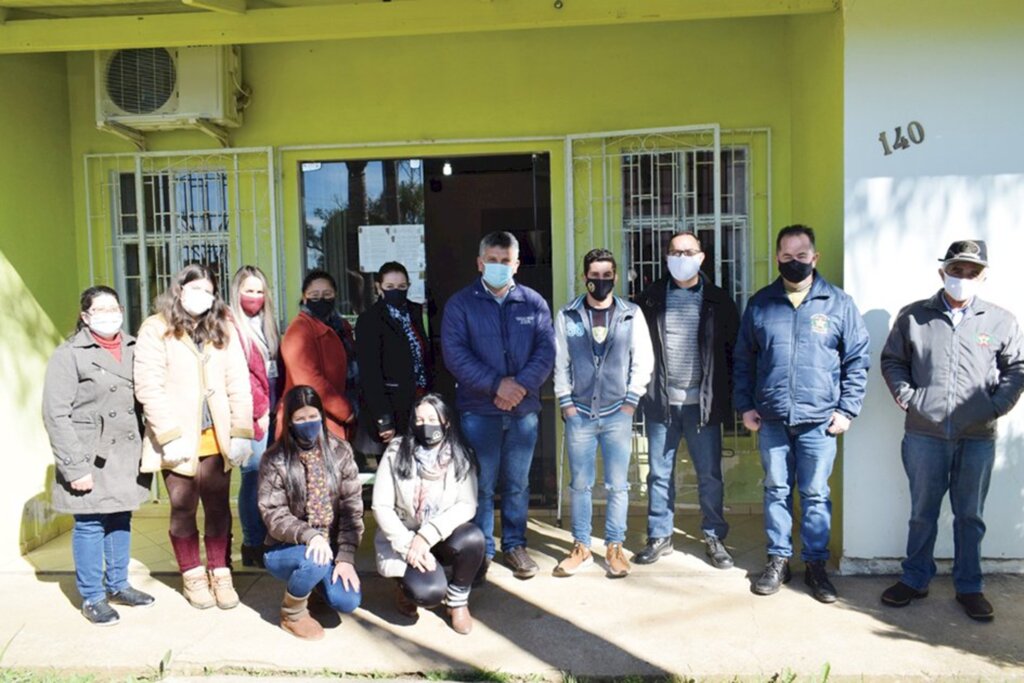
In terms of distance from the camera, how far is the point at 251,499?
5090 mm

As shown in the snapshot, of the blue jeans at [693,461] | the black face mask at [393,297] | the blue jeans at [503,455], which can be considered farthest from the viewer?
the black face mask at [393,297]

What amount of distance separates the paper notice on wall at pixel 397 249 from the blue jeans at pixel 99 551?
2391mm

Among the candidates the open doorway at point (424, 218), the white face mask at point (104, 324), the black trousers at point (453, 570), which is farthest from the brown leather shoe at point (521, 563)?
the white face mask at point (104, 324)

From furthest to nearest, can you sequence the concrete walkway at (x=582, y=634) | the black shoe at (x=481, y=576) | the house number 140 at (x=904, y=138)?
the black shoe at (x=481, y=576) → the house number 140 at (x=904, y=138) → the concrete walkway at (x=582, y=634)

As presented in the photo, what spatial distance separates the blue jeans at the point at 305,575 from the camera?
4172mm

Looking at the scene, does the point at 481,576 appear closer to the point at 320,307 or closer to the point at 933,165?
the point at 320,307

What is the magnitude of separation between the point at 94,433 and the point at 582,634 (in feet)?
8.42

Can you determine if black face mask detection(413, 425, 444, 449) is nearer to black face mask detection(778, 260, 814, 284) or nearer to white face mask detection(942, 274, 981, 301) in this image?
black face mask detection(778, 260, 814, 284)

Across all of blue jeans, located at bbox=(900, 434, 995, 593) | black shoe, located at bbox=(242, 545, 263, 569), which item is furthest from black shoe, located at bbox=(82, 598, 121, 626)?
blue jeans, located at bbox=(900, 434, 995, 593)

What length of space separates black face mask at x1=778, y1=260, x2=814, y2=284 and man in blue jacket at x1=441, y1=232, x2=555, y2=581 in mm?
1271

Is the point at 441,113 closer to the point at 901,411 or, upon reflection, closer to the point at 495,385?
the point at 495,385

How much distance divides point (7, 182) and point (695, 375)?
14.1 feet

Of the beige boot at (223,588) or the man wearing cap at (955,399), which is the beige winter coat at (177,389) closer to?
the beige boot at (223,588)

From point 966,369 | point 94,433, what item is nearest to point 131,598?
point 94,433
